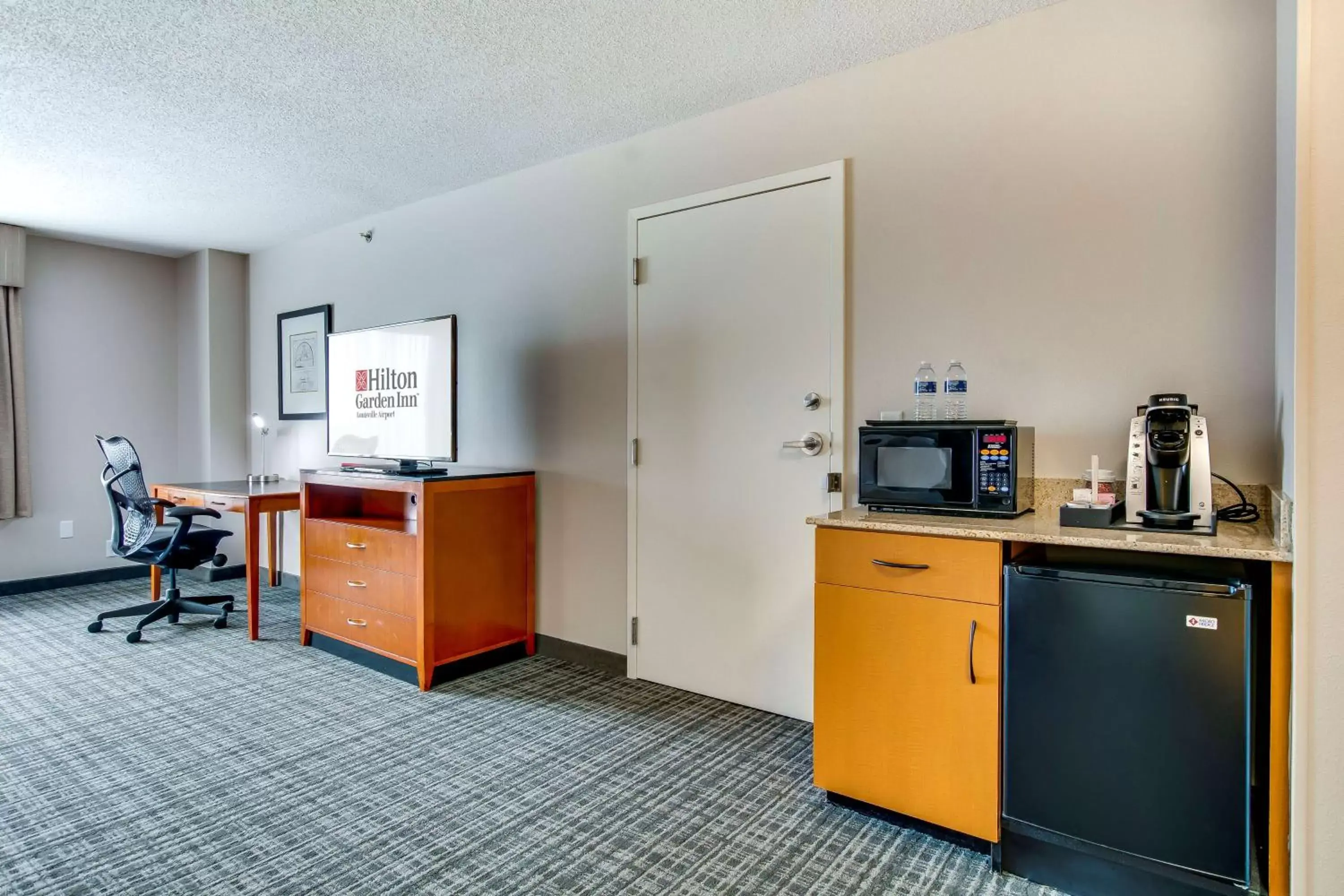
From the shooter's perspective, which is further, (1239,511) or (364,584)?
(364,584)

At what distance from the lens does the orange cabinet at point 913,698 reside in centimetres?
184

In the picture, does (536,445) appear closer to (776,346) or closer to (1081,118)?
(776,346)

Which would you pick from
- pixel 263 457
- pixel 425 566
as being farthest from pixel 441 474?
pixel 263 457

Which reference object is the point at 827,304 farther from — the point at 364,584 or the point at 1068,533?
the point at 364,584

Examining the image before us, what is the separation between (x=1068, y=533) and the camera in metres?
1.75

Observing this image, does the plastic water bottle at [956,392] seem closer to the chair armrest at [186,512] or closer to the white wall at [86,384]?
the chair armrest at [186,512]

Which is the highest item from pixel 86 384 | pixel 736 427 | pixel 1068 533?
pixel 86 384

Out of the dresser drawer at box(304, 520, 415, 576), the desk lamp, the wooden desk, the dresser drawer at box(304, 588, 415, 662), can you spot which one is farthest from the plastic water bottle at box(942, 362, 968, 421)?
the desk lamp

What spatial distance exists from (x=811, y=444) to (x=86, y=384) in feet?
Answer: 17.3

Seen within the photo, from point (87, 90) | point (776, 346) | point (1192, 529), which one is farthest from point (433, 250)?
point (1192, 529)

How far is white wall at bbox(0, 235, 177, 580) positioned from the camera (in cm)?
496

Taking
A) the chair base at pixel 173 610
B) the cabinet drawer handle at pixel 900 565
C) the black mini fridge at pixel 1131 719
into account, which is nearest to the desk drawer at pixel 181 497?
the chair base at pixel 173 610

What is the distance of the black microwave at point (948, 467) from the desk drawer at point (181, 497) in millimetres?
3785

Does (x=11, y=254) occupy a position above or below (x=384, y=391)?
above
